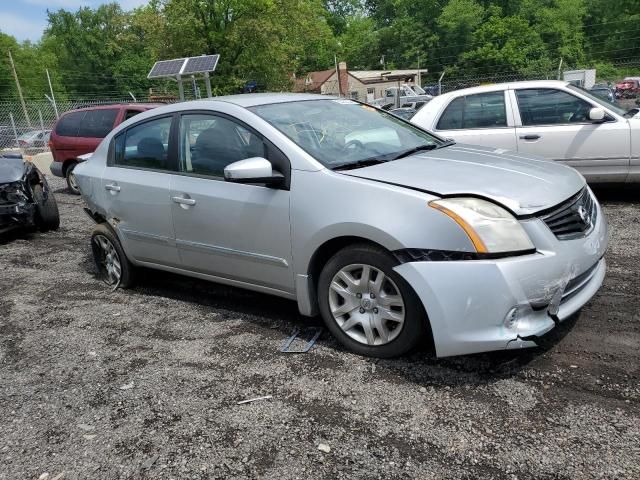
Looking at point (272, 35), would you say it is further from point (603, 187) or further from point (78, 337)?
point (78, 337)

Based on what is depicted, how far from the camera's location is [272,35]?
1298 inches

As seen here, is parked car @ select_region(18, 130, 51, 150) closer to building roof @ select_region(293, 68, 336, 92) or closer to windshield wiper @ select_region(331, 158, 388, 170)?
windshield wiper @ select_region(331, 158, 388, 170)

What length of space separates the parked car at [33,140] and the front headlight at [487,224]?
20107 millimetres

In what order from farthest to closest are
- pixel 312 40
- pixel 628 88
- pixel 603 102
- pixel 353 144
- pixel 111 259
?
pixel 312 40 < pixel 628 88 < pixel 603 102 < pixel 111 259 < pixel 353 144

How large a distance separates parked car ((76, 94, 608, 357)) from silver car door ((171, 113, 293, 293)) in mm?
10

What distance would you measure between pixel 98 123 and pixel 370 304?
359 inches

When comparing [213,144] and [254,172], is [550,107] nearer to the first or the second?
[213,144]

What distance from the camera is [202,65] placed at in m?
14.9

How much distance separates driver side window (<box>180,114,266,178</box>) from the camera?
376 centimetres

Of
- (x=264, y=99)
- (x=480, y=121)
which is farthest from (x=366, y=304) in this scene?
(x=480, y=121)

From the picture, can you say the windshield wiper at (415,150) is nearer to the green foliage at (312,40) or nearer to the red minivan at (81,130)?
the red minivan at (81,130)

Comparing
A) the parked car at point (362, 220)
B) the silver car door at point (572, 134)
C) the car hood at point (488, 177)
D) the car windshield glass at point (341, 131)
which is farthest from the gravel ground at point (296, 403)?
the silver car door at point (572, 134)

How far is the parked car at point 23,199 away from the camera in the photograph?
707cm

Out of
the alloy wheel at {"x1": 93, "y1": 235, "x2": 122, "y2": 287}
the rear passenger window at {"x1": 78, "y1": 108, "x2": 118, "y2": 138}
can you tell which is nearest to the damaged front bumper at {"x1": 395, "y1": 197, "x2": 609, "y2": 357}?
the alloy wheel at {"x1": 93, "y1": 235, "x2": 122, "y2": 287}
